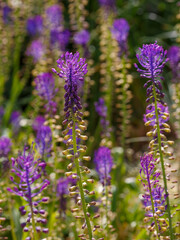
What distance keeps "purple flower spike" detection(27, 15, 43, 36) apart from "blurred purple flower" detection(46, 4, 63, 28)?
33.1 inches

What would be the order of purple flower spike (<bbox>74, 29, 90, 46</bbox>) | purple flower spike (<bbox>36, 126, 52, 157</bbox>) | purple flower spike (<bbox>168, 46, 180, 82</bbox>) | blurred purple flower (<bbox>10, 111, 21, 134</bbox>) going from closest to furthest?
purple flower spike (<bbox>36, 126, 52, 157</bbox>) < purple flower spike (<bbox>168, 46, 180, 82</bbox>) < purple flower spike (<bbox>74, 29, 90, 46</bbox>) < blurred purple flower (<bbox>10, 111, 21, 134</bbox>)

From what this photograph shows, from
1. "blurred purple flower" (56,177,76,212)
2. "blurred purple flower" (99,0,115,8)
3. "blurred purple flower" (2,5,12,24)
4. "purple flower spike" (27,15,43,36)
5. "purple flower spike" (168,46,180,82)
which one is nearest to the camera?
"blurred purple flower" (56,177,76,212)

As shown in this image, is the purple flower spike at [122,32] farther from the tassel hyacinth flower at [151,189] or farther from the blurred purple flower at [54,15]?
the tassel hyacinth flower at [151,189]

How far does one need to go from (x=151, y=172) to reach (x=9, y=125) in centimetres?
390

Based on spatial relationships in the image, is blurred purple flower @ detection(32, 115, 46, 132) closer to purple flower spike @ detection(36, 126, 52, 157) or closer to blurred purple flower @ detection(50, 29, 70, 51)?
purple flower spike @ detection(36, 126, 52, 157)

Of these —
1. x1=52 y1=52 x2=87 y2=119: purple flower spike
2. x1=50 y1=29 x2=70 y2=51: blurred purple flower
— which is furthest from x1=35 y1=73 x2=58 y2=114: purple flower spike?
x1=50 y1=29 x2=70 y2=51: blurred purple flower

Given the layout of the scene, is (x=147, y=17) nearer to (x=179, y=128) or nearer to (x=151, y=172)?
(x=179, y=128)

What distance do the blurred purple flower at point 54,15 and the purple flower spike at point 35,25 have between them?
842 millimetres

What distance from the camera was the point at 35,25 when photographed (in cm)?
617

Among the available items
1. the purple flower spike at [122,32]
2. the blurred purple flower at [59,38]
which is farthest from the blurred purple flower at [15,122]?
the purple flower spike at [122,32]

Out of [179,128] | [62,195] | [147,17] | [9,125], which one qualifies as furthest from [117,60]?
[147,17]

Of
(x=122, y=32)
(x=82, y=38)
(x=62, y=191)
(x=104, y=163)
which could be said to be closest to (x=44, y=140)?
(x=62, y=191)

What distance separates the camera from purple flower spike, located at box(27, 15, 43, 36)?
589cm

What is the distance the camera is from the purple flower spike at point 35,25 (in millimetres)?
5895
